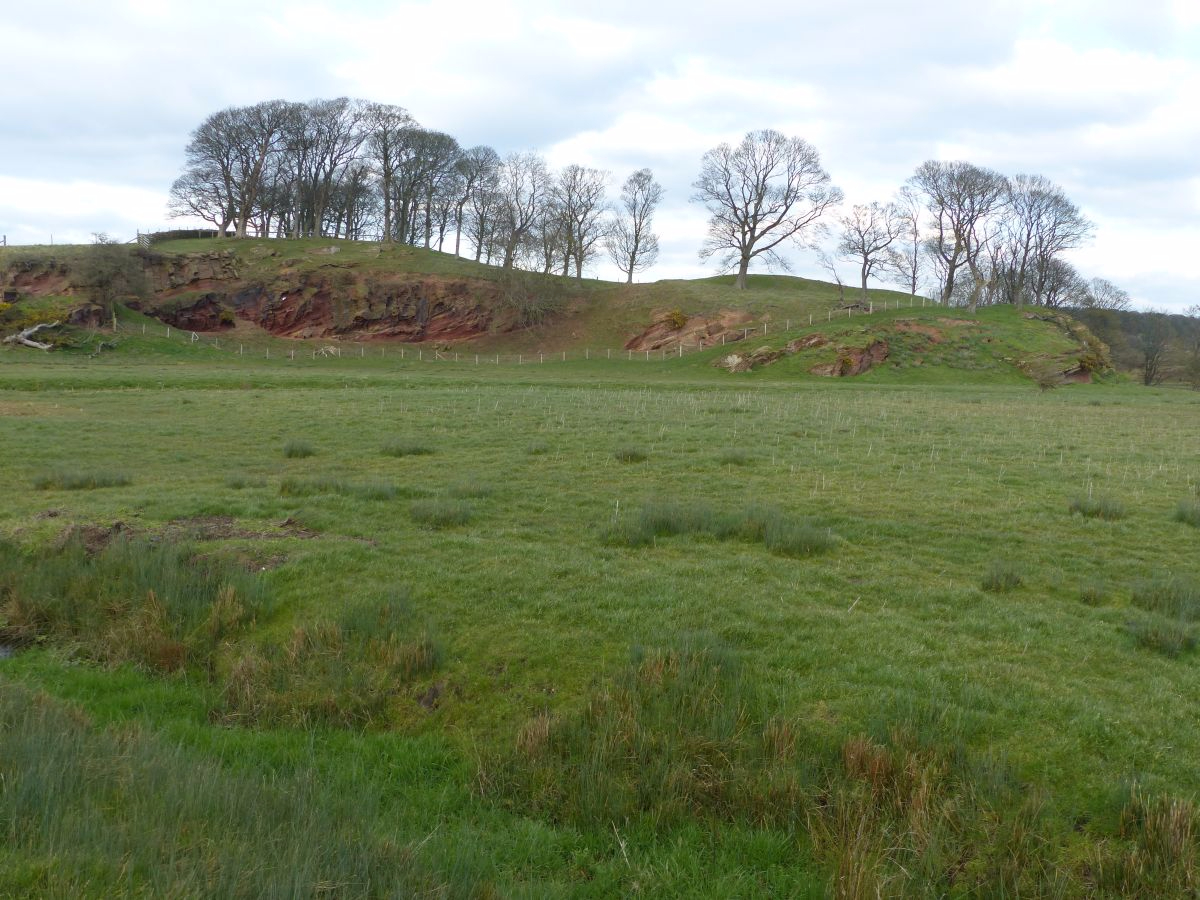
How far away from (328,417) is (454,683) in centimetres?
1679

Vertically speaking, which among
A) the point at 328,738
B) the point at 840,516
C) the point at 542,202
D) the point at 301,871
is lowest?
the point at 328,738

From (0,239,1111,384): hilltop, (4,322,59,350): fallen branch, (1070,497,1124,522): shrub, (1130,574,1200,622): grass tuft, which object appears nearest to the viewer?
(1130,574,1200,622): grass tuft

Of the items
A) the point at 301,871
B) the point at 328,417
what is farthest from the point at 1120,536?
the point at 328,417

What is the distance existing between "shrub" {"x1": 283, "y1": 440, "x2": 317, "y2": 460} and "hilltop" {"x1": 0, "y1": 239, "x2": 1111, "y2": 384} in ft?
121

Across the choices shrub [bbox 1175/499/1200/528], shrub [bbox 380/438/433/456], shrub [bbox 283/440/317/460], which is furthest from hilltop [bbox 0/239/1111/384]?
shrub [bbox 1175/499/1200/528]

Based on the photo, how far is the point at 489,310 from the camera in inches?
2603

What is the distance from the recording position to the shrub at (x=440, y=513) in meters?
11.5

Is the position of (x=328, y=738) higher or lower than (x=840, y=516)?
lower

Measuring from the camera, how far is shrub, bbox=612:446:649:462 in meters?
16.2

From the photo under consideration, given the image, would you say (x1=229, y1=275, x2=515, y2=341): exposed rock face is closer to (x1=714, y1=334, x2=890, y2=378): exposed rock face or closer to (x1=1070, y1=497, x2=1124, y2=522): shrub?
(x1=714, y1=334, x2=890, y2=378): exposed rock face

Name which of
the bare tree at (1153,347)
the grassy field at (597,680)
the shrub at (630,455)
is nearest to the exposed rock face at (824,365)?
the bare tree at (1153,347)

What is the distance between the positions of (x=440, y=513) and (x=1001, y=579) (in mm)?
7056

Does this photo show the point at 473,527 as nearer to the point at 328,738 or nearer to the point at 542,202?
the point at 328,738

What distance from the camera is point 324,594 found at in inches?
349
